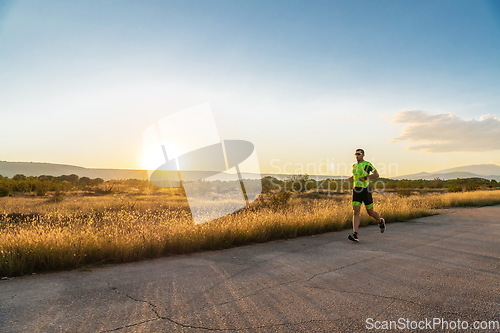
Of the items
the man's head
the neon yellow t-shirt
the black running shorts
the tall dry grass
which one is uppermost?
the man's head

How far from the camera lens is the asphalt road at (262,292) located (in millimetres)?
3516

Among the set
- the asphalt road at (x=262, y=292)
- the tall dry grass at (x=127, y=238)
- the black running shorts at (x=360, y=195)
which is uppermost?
the black running shorts at (x=360, y=195)

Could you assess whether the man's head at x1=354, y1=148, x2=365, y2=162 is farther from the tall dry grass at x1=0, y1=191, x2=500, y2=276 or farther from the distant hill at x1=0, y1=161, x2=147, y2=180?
the distant hill at x1=0, y1=161, x2=147, y2=180

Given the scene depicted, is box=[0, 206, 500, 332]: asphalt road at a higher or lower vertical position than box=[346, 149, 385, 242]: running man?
lower

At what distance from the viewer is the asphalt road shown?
3516mm

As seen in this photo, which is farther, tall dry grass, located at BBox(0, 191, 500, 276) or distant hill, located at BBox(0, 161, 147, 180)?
distant hill, located at BBox(0, 161, 147, 180)

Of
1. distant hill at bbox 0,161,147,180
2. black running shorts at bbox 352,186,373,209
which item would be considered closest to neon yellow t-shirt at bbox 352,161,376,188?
black running shorts at bbox 352,186,373,209

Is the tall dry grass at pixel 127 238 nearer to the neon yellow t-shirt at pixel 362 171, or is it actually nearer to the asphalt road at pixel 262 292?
the asphalt road at pixel 262 292

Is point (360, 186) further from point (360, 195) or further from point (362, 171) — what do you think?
point (362, 171)

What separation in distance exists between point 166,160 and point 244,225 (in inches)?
209

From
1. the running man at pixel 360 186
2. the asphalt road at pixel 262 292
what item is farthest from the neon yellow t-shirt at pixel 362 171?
the asphalt road at pixel 262 292
